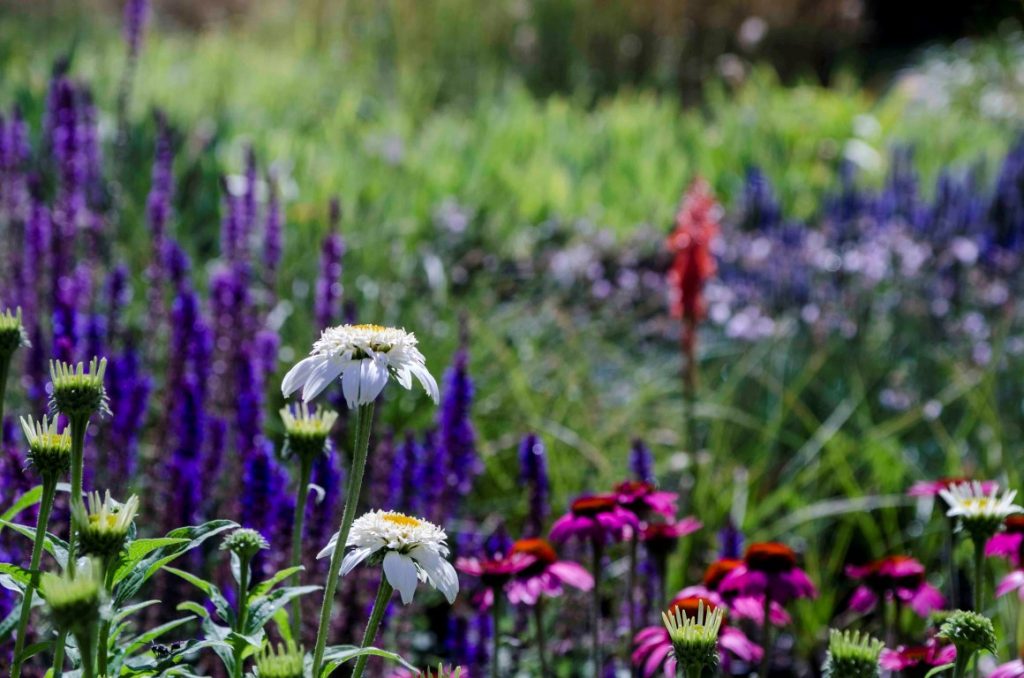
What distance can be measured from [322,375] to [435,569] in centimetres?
23

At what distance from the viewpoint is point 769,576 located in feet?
6.75

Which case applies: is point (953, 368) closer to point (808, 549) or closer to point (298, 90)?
point (808, 549)

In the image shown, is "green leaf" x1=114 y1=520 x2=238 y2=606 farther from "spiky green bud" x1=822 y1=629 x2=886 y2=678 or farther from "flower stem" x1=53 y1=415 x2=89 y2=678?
"spiky green bud" x1=822 y1=629 x2=886 y2=678

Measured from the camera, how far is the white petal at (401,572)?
1257 millimetres

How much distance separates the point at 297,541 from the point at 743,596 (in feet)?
2.83

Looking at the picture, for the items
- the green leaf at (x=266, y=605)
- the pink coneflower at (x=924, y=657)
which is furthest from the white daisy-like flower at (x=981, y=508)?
the green leaf at (x=266, y=605)

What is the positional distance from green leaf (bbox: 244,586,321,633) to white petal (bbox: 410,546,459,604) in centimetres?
16

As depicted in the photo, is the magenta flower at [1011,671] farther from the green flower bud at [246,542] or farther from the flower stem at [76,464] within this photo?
the flower stem at [76,464]

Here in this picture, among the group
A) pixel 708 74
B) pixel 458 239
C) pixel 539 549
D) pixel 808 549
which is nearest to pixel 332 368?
pixel 539 549

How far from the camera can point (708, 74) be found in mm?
12336

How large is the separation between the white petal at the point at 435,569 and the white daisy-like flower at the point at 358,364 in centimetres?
16

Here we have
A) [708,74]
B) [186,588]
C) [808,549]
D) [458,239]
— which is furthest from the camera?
[708,74]

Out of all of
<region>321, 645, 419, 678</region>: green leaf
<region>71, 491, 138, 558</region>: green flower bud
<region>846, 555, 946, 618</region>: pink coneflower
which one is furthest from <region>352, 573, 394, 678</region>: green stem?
<region>846, 555, 946, 618</region>: pink coneflower

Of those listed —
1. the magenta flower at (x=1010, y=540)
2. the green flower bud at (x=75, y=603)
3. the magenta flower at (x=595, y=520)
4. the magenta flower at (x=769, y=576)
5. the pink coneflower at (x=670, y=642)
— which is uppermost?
the green flower bud at (x=75, y=603)
